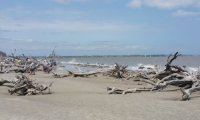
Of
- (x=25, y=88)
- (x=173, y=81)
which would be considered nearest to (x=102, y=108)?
(x=25, y=88)

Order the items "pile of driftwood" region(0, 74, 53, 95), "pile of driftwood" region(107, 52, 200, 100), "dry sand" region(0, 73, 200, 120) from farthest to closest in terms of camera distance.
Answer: "pile of driftwood" region(107, 52, 200, 100) < "pile of driftwood" region(0, 74, 53, 95) < "dry sand" region(0, 73, 200, 120)

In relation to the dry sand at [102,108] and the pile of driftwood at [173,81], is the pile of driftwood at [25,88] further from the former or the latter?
the pile of driftwood at [173,81]

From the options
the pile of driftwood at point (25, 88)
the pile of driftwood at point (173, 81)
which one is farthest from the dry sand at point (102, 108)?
the pile of driftwood at point (25, 88)

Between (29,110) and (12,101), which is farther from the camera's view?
Result: (12,101)

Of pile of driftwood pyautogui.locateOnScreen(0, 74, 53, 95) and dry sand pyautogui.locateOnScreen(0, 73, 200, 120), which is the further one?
pile of driftwood pyautogui.locateOnScreen(0, 74, 53, 95)

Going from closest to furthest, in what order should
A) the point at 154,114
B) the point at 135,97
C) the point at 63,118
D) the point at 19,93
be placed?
the point at 63,118 → the point at 154,114 → the point at 135,97 → the point at 19,93

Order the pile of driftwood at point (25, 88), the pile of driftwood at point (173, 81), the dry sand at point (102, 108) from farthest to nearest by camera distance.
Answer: the pile of driftwood at point (173, 81) → the pile of driftwood at point (25, 88) → the dry sand at point (102, 108)

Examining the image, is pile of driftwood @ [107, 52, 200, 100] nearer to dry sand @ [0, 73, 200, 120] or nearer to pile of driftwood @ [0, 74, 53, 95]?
dry sand @ [0, 73, 200, 120]

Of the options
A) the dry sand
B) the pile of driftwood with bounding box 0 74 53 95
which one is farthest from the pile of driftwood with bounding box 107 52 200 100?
the pile of driftwood with bounding box 0 74 53 95

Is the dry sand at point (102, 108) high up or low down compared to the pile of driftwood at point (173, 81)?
down

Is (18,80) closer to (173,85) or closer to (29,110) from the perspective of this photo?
(29,110)

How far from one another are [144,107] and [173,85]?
21.3ft

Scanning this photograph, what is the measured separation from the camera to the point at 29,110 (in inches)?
425

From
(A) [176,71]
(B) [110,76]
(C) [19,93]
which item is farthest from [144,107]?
(B) [110,76]
